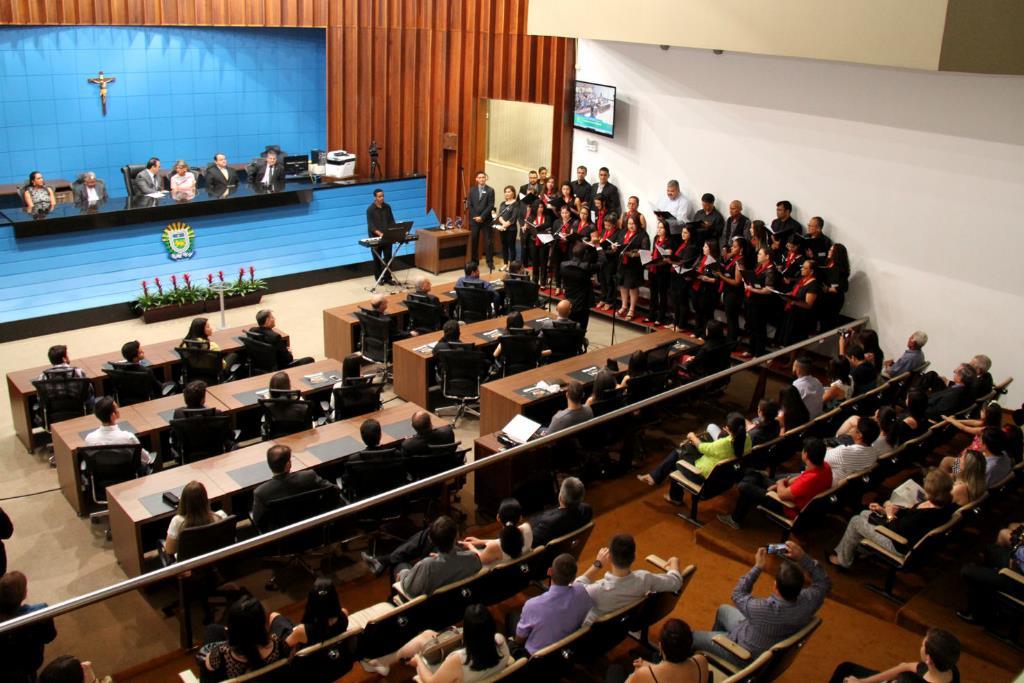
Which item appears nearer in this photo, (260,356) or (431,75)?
(260,356)

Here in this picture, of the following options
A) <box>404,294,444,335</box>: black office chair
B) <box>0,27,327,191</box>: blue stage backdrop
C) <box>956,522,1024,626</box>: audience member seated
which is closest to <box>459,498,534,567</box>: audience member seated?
<box>956,522,1024,626</box>: audience member seated

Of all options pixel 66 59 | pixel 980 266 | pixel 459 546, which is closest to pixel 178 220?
pixel 66 59

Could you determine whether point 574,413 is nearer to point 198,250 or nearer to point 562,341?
point 562,341

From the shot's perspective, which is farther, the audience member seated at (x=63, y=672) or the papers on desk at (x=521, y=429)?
the papers on desk at (x=521, y=429)

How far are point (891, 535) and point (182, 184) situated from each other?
36.4 feet

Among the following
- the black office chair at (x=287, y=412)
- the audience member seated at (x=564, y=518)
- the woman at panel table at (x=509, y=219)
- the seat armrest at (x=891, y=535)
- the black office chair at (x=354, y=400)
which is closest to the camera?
the audience member seated at (x=564, y=518)

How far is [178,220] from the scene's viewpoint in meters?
13.5

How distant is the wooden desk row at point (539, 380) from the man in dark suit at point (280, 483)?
7.95 ft

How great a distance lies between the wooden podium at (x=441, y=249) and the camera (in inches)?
607

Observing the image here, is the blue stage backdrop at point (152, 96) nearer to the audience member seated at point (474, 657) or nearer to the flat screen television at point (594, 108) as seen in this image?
the flat screen television at point (594, 108)

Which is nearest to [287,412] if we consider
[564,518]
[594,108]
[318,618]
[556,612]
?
[564,518]

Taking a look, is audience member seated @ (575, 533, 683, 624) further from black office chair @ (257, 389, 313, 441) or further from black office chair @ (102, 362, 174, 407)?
black office chair @ (102, 362, 174, 407)

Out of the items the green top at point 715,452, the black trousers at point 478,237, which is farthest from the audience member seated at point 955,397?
the black trousers at point 478,237

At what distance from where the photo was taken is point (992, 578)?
618 centimetres
